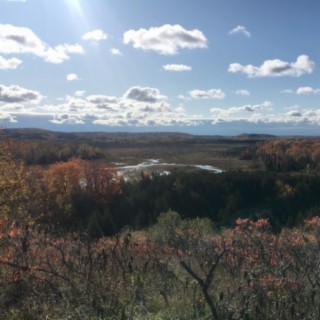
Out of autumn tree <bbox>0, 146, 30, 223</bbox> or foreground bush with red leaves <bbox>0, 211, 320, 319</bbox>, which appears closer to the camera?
foreground bush with red leaves <bbox>0, 211, 320, 319</bbox>

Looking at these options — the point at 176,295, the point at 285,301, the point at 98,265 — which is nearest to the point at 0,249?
the point at 98,265

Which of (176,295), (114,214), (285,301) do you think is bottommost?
(114,214)

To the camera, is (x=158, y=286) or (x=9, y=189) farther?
(x=9, y=189)

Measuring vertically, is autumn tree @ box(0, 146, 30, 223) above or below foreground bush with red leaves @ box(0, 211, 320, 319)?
below

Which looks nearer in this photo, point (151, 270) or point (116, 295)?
point (116, 295)

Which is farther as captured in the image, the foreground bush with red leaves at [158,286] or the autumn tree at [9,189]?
the autumn tree at [9,189]

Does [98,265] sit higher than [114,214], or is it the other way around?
[98,265]

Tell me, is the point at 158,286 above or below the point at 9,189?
above

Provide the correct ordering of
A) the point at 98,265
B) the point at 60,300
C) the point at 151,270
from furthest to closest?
the point at 151,270 → the point at 98,265 → the point at 60,300

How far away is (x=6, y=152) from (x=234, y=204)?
146 feet

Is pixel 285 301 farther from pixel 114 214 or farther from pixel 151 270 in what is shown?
pixel 114 214

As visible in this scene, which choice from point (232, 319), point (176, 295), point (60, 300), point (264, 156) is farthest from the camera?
point (264, 156)

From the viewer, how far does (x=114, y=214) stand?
66.3 m

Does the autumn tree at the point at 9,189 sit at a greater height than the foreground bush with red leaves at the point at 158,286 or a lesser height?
lesser
